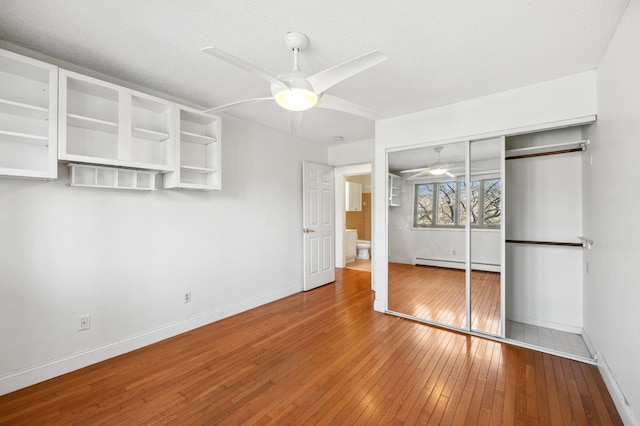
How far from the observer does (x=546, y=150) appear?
299 centimetres

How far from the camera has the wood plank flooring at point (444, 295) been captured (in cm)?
302

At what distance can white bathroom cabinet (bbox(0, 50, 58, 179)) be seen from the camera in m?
1.99

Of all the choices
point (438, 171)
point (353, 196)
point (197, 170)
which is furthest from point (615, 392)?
point (353, 196)

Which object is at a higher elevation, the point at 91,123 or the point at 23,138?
the point at 91,123

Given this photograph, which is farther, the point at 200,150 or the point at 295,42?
the point at 200,150

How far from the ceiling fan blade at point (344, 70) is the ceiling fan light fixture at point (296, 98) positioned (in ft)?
0.20

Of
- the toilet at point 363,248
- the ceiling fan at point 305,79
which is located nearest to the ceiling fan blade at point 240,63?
the ceiling fan at point 305,79

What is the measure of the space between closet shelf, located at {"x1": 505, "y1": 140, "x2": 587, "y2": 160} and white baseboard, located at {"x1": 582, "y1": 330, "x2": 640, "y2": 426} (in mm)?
1910

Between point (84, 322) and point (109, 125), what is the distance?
5.71 feet

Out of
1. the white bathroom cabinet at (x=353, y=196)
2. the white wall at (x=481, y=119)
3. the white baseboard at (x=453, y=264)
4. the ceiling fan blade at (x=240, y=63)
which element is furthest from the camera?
the white bathroom cabinet at (x=353, y=196)

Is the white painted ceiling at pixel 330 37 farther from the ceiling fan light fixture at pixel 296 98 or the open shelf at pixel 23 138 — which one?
the open shelf at pixel 23 138

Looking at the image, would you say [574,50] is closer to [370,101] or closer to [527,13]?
[527,13]

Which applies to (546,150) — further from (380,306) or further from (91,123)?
(91,123)

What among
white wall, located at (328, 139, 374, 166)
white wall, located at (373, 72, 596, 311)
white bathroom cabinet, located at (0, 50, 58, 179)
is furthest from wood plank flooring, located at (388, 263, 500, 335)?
white bathroom cabinet, located at (0, 50, 58, 179)
